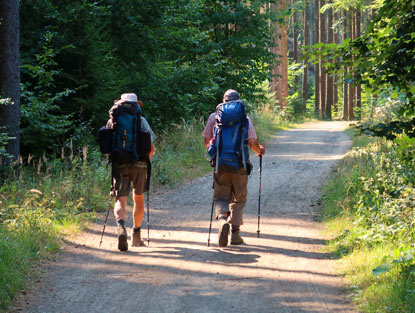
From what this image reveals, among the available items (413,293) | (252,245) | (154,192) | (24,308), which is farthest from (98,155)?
(413,293)

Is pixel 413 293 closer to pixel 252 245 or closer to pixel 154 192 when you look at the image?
pixel 252 245

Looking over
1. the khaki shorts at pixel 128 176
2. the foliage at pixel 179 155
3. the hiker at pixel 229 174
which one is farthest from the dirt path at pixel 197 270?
the foliage at pixel 179 155

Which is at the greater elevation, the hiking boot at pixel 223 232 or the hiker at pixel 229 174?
the hiker at pixel 229 174

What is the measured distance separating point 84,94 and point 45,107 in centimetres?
212

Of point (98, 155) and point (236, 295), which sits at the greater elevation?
point (98, 155)

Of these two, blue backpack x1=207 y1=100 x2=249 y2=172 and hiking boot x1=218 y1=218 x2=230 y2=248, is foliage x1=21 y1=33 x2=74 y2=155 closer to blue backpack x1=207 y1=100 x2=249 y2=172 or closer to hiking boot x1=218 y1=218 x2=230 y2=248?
blue backpack x1=207 y1=100 x2=249 y2=172

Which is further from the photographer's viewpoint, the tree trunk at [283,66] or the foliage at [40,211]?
the tree trunk at [283,66]

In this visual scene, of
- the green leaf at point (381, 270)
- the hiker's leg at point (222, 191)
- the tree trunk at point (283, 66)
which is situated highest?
the tree trunk at point (283, 66)

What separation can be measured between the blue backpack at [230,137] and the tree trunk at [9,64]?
4.76 m

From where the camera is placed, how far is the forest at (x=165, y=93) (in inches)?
279

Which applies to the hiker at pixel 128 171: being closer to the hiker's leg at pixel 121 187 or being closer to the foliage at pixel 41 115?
the hiker's leg at pixel 121 187

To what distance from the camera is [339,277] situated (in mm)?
6598

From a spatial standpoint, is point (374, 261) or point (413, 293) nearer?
point (413, 293)

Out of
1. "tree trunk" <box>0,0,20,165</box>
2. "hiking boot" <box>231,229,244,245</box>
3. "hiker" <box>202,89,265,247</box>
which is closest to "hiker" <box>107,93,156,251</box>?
"hiker" <box>202,89,265,247</box>
